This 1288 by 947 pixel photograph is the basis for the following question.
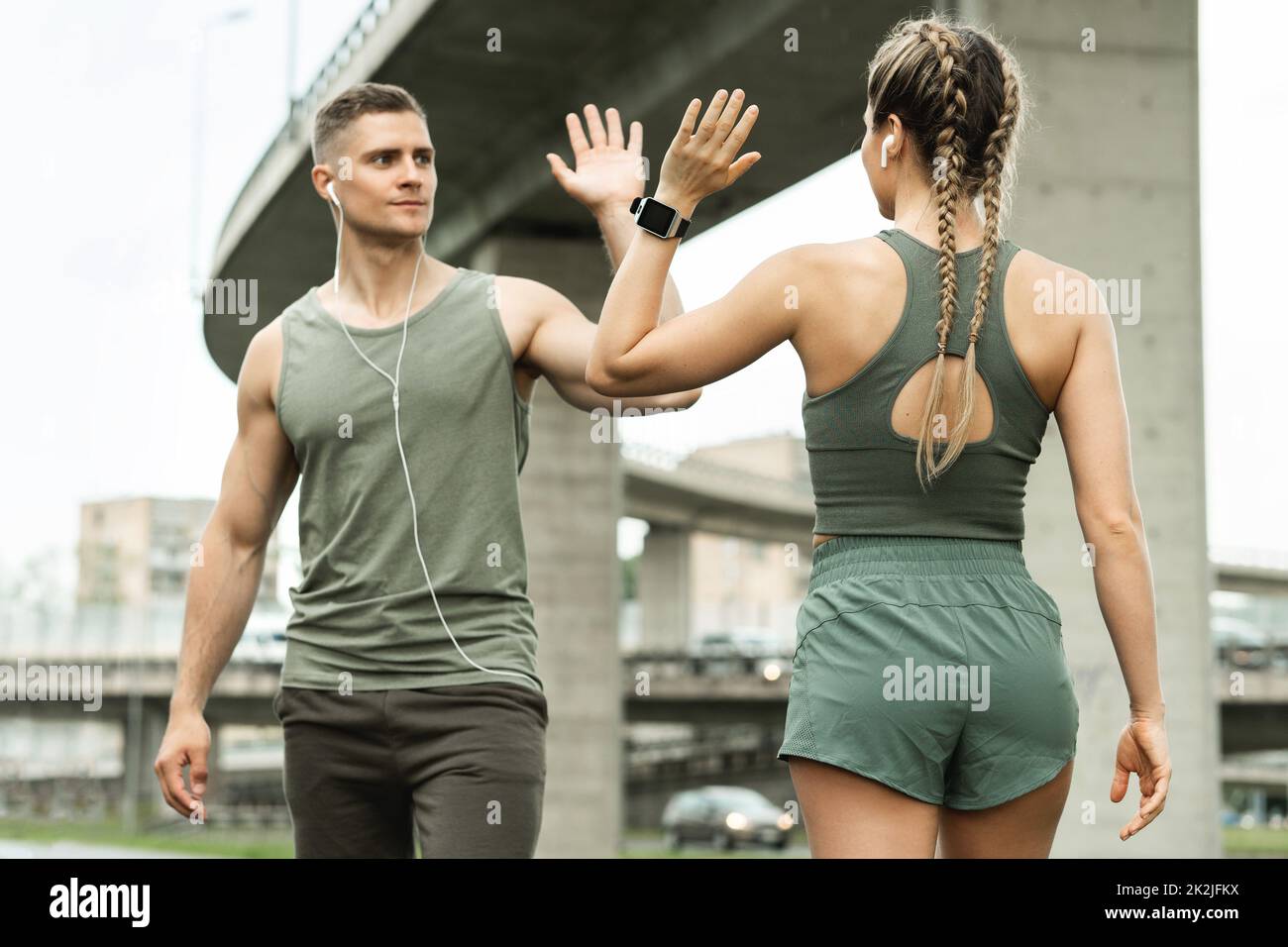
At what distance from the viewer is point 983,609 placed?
2.85 metres

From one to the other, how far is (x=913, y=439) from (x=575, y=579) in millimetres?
21896

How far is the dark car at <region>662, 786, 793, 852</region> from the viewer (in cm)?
3803

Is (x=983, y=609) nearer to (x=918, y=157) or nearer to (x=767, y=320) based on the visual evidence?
(x=767, y=320)

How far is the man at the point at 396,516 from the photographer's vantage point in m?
3.73

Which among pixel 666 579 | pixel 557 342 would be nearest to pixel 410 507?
pixel 557 342

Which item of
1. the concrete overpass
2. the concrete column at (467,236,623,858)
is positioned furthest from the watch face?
the concrete column at (467,236,623,858)

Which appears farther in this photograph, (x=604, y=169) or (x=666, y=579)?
(x=666, y=579)

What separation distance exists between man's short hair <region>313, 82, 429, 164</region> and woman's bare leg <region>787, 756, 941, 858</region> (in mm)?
2195

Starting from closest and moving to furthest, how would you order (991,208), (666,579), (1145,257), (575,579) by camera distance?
1. (991,208)
2. (1145,257)
3. (575,579)
4. (666,579)

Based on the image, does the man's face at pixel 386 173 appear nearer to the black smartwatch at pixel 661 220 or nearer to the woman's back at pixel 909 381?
the black smartwatch at pixel 661 220

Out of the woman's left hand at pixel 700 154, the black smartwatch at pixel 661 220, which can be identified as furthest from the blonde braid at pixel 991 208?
the black smartwatch at pixel 661 220

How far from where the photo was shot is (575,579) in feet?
80.8

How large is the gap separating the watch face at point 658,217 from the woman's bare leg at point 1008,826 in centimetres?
116

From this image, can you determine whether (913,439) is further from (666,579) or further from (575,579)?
(666,579)
